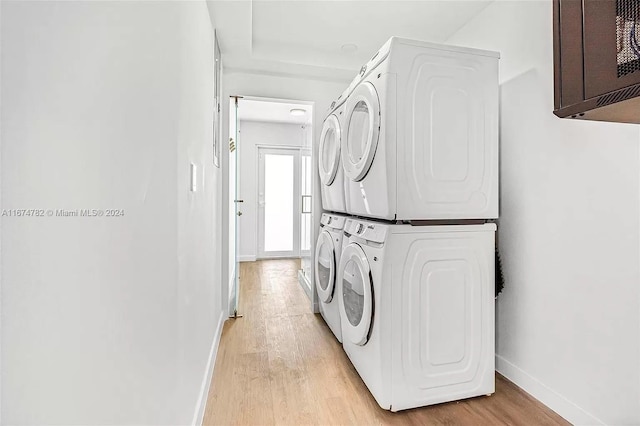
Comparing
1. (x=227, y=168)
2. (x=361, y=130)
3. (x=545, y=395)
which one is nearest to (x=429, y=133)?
(x=361, y=130)

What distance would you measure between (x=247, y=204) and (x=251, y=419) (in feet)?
14.1

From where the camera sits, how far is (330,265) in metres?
2.42

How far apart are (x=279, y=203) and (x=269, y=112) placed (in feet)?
5.34

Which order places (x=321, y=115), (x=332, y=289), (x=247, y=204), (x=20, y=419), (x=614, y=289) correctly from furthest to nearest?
(x=247, y=204)
(x=321, y=115)
(x=332, y=289)
(x=614, y=289)
(x=20, y=419)

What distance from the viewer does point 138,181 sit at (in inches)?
31.6

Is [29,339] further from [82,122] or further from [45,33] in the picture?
[45,33]

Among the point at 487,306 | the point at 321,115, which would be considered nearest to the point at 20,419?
the point at 487,306

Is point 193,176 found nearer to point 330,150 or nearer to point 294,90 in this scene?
point 330,150

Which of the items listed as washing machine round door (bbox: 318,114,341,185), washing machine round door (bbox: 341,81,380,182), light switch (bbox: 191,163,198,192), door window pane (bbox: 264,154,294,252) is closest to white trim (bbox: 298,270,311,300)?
washing machine round door (bbox: 318,114,341,185)

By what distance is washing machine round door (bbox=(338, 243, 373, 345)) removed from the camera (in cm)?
173

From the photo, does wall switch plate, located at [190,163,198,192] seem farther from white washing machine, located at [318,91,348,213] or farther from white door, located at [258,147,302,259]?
white door, located at [258,147,302,259]

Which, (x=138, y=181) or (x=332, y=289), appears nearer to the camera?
(x=138, y=181)

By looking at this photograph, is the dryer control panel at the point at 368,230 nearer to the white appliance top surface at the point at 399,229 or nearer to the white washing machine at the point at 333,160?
→ the white appliance top surface at the point at 399,229

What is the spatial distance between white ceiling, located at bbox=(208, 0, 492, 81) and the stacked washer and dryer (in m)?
0.69
